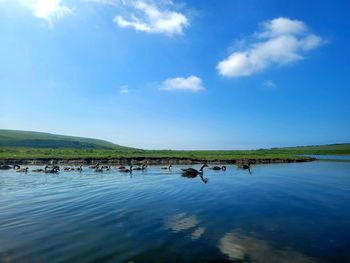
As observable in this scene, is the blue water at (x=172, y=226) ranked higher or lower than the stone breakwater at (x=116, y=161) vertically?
lower

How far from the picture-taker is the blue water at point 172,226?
13.2m

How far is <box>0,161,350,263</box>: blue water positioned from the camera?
1317cm

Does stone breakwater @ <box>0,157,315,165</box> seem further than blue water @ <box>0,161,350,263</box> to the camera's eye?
Yes

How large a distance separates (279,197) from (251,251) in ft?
52.0

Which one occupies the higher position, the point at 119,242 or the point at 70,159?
the point at 70,159

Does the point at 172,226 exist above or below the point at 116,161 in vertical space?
below

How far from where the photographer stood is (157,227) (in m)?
17.2

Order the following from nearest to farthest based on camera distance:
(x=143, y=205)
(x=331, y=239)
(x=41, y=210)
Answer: (x=331, y=239) → (x=41, y=210) → (x=143, y=205)

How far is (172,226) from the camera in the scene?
688 inches

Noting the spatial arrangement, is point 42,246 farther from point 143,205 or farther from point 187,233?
point 143,205

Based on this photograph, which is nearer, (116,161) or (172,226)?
(172,226)

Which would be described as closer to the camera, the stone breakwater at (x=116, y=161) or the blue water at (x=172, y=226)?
the blue water at (x=172, y=226)

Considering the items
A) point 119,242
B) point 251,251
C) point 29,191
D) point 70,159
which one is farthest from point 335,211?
point 70,159

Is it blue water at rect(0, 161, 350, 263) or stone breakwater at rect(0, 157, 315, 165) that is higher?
stone breakwater at rect(0, 157, 315, 165)
